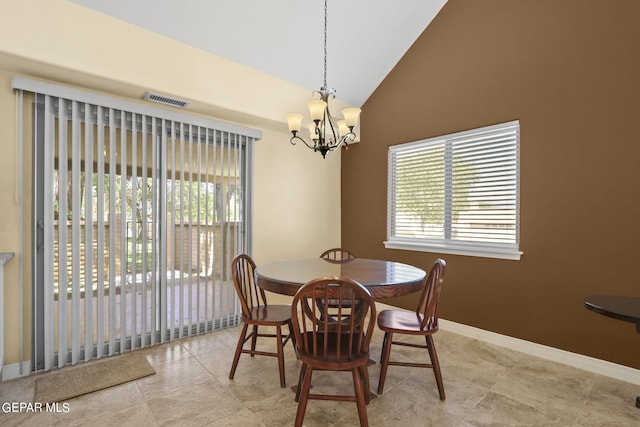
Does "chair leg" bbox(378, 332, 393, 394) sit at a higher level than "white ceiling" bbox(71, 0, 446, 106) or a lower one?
lower

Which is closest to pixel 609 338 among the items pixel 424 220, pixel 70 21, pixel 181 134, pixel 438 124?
pixel 424 220

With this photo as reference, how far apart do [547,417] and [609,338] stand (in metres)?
1.04

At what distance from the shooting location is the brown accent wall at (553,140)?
2475 millimetres

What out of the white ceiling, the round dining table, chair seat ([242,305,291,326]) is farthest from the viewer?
the white ceiling

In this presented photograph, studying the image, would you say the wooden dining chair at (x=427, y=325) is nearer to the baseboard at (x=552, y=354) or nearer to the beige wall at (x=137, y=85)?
the baseboard at (x=552, y=354)

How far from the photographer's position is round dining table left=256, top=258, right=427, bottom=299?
2.09 m

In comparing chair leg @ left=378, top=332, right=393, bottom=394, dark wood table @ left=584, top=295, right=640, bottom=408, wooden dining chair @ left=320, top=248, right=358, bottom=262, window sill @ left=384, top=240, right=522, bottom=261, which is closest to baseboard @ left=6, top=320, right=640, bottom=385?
dark wood table @ left=584, top=295, right=640, bottom=408

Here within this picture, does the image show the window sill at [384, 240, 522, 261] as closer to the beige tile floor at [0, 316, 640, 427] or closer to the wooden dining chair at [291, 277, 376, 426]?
the beige tile floor at [0, 316, 640, 427]

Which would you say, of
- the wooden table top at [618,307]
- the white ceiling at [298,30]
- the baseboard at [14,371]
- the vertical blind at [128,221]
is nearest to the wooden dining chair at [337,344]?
the wooden table top at [618,307]

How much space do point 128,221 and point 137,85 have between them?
1.15 metres

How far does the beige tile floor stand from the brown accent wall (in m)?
0.49

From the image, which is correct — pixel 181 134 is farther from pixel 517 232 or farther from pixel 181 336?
pixel 517 232

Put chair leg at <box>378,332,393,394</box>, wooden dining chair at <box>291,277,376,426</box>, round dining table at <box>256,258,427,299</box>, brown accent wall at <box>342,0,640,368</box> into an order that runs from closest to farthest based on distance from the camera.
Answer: wooden dining chair at <box>291,277,376,426</box> < round dining table at <box>256,258,427,299</box> < chair leg at <box>378,332,393,394</box> < brown accent wall at <box>342,0,640,368</box>

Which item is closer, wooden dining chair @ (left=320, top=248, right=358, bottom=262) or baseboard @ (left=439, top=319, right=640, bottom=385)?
baseboard @ (left=439, top=319, right=640, bottom=385)
